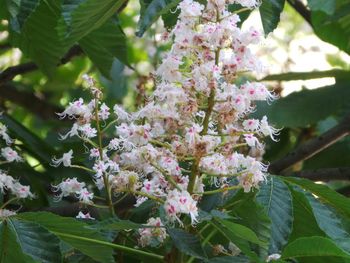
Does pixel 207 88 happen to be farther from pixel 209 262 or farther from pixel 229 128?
pixel 209 262

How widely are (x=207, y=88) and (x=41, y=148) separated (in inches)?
30.6

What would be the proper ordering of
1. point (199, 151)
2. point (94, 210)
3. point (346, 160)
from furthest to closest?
point (346, 160), point (94, 210), point (199, 151)

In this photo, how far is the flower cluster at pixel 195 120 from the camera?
1026 mm

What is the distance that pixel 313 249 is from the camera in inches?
39.4

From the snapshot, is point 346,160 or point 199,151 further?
point 346,160

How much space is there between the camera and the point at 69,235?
104 centimetres

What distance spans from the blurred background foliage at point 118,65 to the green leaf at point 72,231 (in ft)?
0.88

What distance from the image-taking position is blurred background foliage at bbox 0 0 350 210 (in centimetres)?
119

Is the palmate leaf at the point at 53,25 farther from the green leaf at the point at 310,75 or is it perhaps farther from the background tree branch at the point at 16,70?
the green leaf at the point at 310,75

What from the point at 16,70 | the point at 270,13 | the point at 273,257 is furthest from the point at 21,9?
the point at 16,70

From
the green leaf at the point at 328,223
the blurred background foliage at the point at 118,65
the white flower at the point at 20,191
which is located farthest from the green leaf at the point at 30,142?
the green leaf at the point at 328,223

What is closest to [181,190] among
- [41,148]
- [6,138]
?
[6,138]

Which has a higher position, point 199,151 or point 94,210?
point 199,151

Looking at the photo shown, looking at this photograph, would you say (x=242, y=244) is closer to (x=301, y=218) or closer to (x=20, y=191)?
(x=301, y=218)
